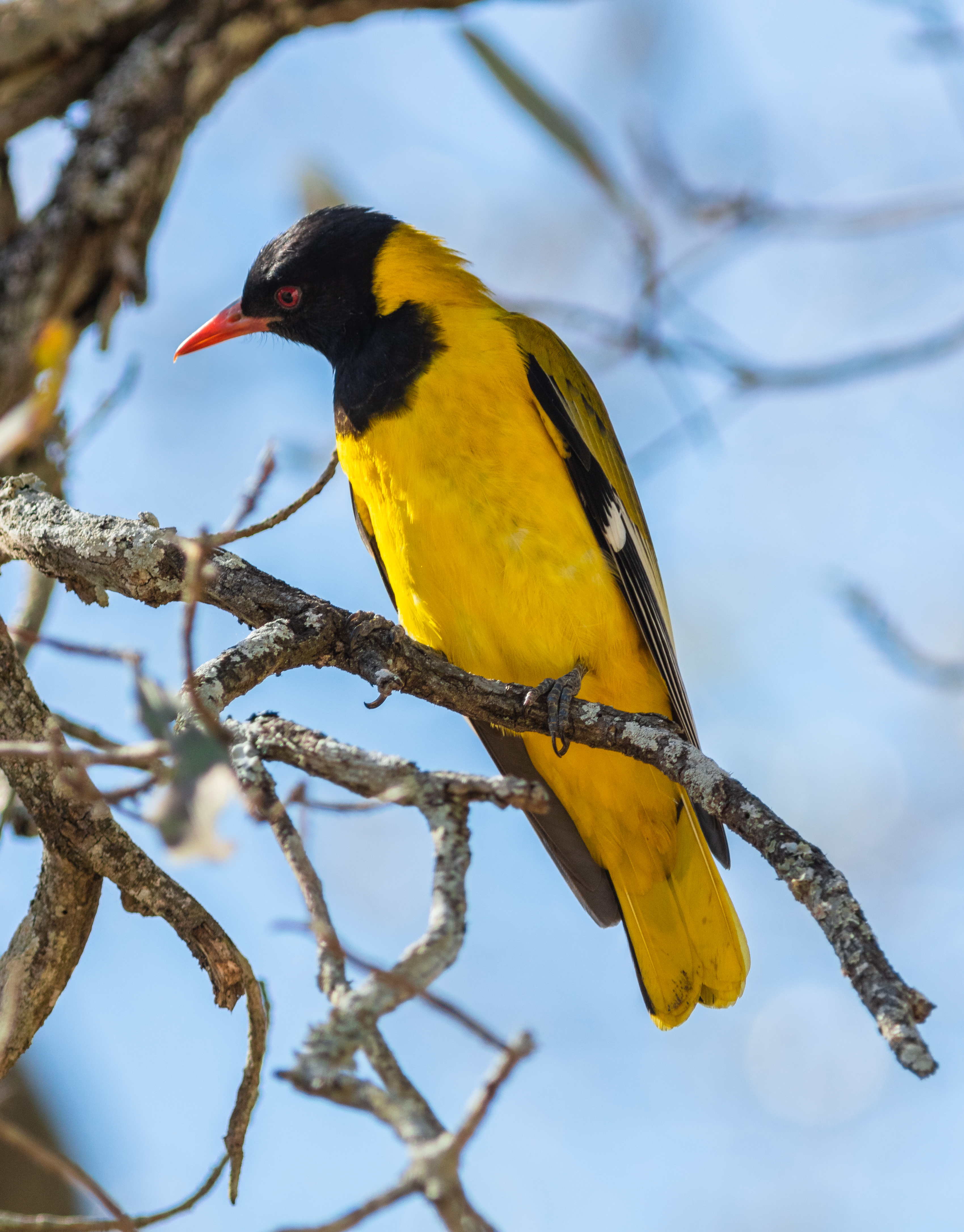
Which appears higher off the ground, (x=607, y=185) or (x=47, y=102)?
(x=607, y=185)

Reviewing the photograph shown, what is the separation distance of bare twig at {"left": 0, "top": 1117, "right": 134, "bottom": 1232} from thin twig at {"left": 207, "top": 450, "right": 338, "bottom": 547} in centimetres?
90

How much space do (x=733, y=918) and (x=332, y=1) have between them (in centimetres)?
310

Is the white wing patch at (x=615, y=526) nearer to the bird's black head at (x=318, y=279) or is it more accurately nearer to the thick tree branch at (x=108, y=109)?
the bird's black head at (x=318, y=279)

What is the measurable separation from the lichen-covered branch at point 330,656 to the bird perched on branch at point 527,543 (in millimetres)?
245

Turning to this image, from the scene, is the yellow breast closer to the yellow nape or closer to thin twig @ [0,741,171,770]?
the yellow nape

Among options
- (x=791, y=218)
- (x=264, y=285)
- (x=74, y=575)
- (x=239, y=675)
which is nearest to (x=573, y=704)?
(x=239, y=675)

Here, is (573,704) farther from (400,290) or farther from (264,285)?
(264,285)

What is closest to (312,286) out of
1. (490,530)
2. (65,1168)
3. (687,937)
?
(490,530)

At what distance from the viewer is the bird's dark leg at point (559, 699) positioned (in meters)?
2.88

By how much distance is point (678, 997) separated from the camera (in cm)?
360

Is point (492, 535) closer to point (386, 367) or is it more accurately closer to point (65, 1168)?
point (386, 367)

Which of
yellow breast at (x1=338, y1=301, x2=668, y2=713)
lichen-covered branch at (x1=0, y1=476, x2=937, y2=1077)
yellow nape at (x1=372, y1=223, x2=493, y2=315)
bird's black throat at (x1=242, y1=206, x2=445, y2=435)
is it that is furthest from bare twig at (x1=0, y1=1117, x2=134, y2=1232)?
yellow nape at (x1=372, y1=223, x2=493, y2=315)

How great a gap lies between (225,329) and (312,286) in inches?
14.7

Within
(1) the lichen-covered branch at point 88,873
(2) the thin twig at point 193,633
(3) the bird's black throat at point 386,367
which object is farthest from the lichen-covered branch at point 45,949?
(3) the bird's black throat at point 386,367
